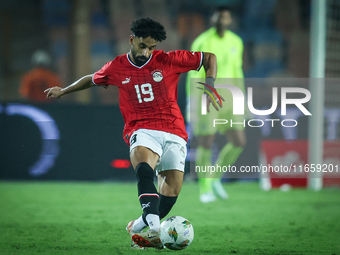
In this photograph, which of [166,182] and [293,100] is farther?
[293,100]

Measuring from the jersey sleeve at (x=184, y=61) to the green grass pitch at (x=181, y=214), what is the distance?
1.32 m

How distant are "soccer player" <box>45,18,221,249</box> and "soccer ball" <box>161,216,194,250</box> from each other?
268 millimetres

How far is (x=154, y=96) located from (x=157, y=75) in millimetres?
155

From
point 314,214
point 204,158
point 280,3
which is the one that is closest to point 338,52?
point 204,158

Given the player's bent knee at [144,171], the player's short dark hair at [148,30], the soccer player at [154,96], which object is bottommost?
the player's bent knee at [144,171]

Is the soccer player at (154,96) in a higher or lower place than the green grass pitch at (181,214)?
higher

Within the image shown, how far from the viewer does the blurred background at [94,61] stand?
26.3ft

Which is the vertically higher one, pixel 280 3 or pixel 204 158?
pixel 280 3

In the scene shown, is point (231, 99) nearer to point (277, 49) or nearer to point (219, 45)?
point (219, 45)

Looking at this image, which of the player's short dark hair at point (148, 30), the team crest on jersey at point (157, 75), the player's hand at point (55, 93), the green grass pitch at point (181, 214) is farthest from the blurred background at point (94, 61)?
the player's short dark hair at point (148, 30)

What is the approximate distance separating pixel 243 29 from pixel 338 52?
6.15 m

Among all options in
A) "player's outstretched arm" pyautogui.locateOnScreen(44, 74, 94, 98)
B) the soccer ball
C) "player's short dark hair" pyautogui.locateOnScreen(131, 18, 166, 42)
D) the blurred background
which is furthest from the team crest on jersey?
the blurred background

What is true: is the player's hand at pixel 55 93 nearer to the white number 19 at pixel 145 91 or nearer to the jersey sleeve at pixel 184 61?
the white number 19 at pixel 145 91

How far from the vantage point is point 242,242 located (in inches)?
155
